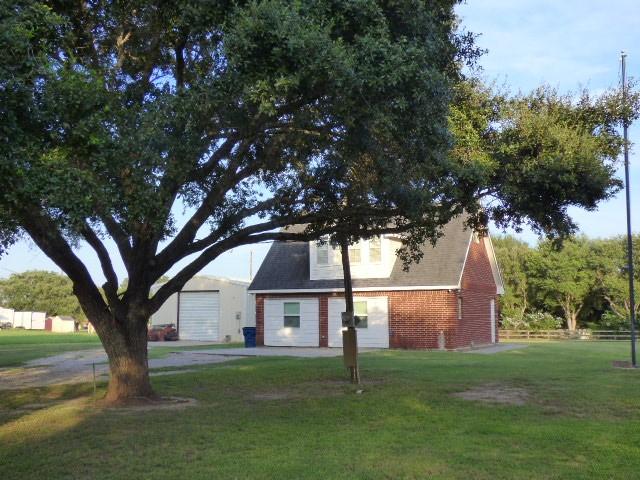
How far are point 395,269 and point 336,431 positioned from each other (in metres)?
19.4

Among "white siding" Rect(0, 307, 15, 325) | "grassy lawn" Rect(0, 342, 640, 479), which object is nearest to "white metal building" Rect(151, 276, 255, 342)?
"grassy lawn" Rect(0, 342, 640, 479)

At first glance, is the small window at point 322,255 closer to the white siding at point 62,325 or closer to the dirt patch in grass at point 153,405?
the dirt patch in grass at point 153,405

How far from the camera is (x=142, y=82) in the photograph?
11.3 meters

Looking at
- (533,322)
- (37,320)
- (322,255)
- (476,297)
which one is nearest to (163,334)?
(322,255)

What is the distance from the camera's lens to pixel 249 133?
9.74m

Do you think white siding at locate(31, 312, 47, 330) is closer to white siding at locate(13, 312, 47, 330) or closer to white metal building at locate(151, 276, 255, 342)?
white siding at locate(13, 312, 47, 330)

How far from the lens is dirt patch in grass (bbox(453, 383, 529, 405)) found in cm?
1170

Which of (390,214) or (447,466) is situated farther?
(390,214)

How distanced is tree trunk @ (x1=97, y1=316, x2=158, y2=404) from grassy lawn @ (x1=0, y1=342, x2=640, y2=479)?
582mm

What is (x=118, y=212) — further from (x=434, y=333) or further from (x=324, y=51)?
(x=434, y=333)

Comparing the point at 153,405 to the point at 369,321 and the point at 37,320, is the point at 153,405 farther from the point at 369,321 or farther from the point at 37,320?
the point at 37,320

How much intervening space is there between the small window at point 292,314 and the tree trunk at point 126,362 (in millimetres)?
17585

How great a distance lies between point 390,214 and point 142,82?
4.99m

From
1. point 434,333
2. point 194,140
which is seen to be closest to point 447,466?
point 194,140
